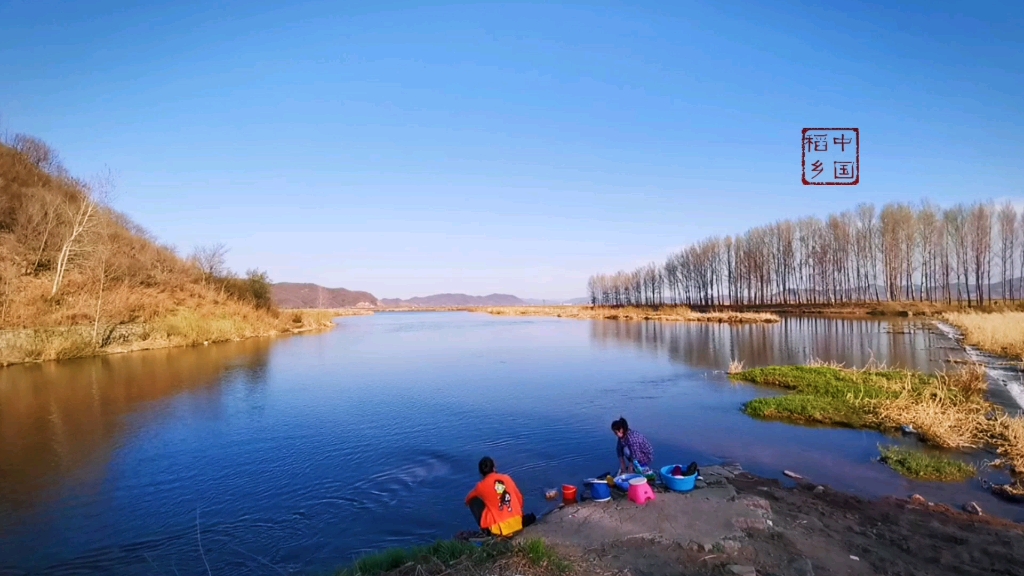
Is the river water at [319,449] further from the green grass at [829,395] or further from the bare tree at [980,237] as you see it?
the bare tree at [980,237]

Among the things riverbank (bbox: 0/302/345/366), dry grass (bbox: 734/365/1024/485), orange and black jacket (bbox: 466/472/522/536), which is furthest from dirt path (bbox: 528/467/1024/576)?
riverbank (bbox: 0/302/345/366)

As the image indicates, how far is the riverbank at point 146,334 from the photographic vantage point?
77.9 ft

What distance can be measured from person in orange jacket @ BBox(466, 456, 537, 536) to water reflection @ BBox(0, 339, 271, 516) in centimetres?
730

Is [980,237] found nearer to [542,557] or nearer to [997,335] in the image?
[997,335]

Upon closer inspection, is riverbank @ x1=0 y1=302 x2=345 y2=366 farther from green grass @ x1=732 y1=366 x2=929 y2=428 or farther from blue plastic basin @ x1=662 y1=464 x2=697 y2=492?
green grass @ x1=732 y1=366 x2=929 y2=428

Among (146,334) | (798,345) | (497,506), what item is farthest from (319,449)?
(146,334)

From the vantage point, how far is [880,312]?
51344mm

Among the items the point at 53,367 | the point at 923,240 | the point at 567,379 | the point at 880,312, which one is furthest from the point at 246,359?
the point at 923,240

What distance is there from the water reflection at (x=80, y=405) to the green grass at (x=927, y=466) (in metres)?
14.1

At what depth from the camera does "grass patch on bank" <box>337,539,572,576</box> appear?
4.73 m

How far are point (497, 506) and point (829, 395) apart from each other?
471 inches

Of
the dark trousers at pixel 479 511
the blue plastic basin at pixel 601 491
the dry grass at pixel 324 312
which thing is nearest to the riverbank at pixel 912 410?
the blue plastic basin at pixel 601 491

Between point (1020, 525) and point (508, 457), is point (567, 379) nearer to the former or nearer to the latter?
point (508, 457)

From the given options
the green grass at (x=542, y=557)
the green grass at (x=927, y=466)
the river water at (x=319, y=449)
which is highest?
the green grass at (x=542, y=557)
